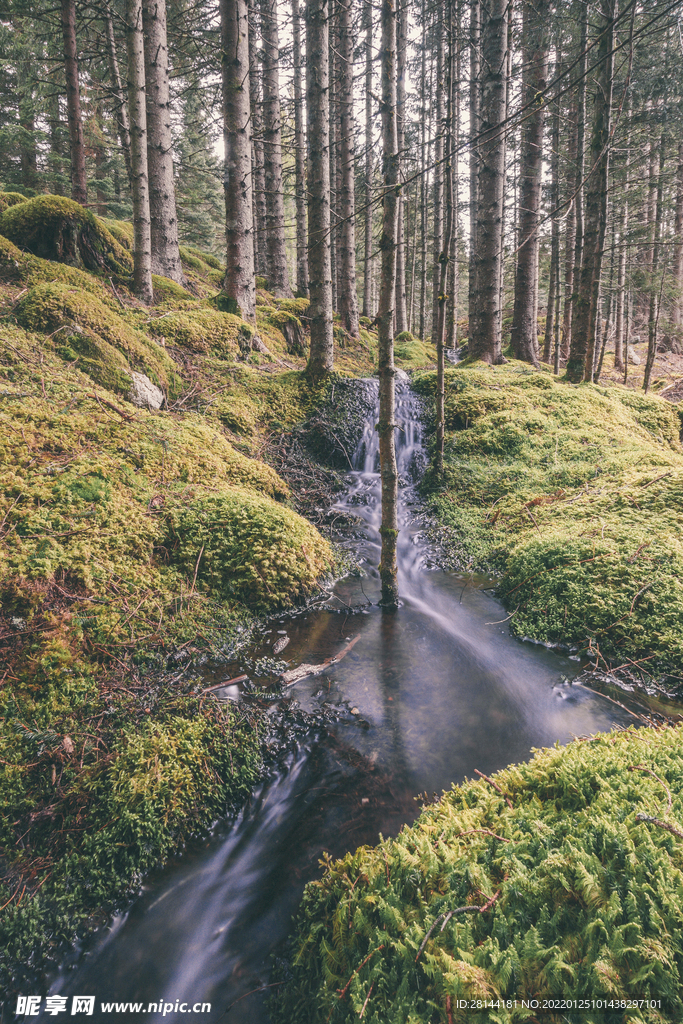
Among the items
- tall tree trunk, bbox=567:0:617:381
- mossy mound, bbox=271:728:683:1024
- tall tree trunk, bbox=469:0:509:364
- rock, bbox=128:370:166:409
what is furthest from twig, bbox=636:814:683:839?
tall tree trunk, bbox=469:0:509:364

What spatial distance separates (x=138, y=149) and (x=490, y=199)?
7379mm

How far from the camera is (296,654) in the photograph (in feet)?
13.5

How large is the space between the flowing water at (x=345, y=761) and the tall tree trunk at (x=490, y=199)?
26.4 feet

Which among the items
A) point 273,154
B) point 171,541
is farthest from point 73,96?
point 171,541

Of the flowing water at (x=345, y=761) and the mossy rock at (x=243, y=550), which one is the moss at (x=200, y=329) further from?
the flowing water at (x=345, y=761)

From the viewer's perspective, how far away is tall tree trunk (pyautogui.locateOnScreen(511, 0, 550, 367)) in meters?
12.1

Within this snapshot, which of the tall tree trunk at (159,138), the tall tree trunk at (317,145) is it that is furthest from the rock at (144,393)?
the tall tree trunk at (159,138)

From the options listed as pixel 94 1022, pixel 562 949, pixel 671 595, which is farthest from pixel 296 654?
pixel 671 595

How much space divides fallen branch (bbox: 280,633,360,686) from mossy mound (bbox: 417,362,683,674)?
186cm

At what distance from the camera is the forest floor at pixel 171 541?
2602mm

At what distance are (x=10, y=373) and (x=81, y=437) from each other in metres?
1.07

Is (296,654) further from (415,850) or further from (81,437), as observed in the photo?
(81,437)

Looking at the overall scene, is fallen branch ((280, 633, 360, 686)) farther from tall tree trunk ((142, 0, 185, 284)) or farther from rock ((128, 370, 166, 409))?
tall tree trunk ((142, 0, 185, 284))

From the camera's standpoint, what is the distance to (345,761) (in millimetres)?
3289
